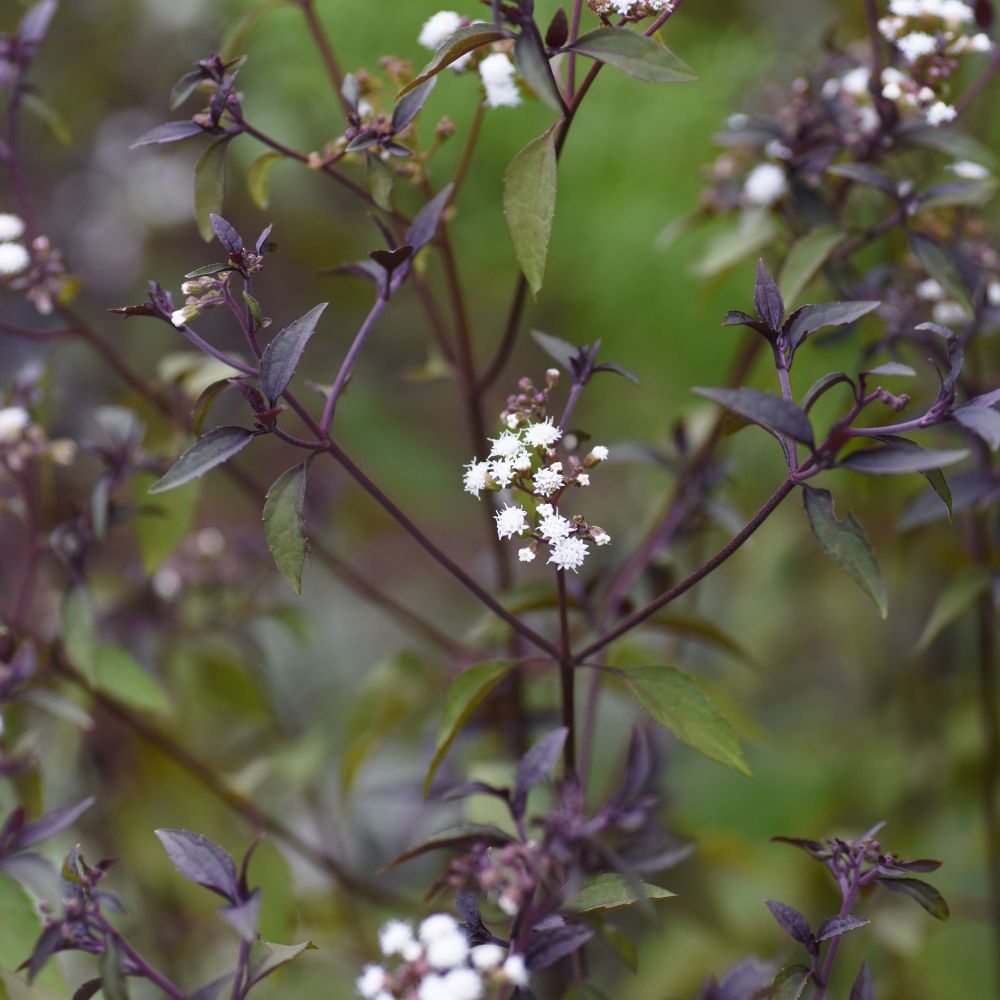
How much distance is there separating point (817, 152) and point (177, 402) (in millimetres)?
423

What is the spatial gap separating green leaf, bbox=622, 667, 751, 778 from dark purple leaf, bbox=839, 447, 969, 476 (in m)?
0.14

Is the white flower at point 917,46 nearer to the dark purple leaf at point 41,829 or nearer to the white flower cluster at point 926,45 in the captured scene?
the white flower cluster at point 926,45

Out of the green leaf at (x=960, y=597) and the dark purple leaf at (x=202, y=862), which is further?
the green leaf at (x=960, y=597)

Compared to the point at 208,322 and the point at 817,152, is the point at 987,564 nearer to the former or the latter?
the point at 817,152

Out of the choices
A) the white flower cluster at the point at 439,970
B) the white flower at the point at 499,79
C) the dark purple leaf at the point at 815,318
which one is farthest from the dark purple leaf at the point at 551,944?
the white flower at the point at 499,79

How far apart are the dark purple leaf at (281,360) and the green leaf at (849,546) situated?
200mm

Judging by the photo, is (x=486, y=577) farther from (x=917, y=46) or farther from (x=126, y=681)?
(x=917, y=46)

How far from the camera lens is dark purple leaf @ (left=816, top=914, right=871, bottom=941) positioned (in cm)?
42

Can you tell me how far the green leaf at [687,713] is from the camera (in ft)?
1.54

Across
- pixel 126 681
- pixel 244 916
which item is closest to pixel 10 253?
pixel 126 681

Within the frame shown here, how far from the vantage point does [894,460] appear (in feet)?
Result: 1.23

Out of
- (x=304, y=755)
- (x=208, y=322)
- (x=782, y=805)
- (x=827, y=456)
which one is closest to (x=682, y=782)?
(x=782, y=805)

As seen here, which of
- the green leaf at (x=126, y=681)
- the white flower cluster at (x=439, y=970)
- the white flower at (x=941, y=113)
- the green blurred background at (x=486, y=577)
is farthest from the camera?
the green blurred background at (x=486, y=577)

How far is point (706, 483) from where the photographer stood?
0.70 meters
